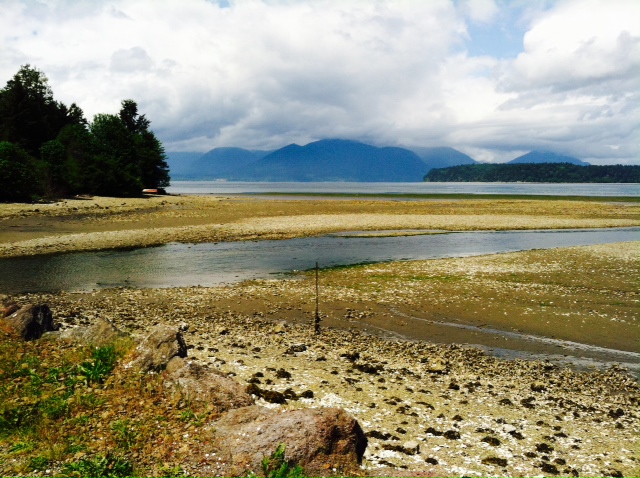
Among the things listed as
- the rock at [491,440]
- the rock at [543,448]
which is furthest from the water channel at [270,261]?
the rock at [491,440]

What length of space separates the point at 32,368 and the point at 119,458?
5.11m

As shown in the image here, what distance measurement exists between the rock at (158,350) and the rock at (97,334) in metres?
1.92

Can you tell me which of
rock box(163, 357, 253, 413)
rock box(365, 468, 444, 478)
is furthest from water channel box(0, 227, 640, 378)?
rock box(163, 357, 253, 413)

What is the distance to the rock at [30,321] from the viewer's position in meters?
13.5

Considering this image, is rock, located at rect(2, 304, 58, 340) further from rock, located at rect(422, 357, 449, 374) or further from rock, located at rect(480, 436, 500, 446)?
rock, located at rect(480, 436, 500, 446)

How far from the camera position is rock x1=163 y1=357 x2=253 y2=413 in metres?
9.38

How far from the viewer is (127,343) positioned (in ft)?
41.1

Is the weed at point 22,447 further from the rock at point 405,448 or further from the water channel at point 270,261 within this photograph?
the water channel at point 270,261

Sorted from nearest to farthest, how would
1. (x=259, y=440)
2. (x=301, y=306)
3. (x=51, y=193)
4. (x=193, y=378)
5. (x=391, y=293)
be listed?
1. (x=259, y=440)
2. (x=193, y=378)
3. (x=301, y=306)
4. (x=391, y=293)
5. (x=51, y=193)

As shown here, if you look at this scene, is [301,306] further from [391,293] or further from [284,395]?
[284,395]

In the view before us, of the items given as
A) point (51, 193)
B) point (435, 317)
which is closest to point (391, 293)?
point (435, 317)

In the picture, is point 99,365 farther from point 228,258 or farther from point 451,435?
point 228,258

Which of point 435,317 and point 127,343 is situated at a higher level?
point 127,343

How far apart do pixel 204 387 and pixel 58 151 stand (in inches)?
3474
